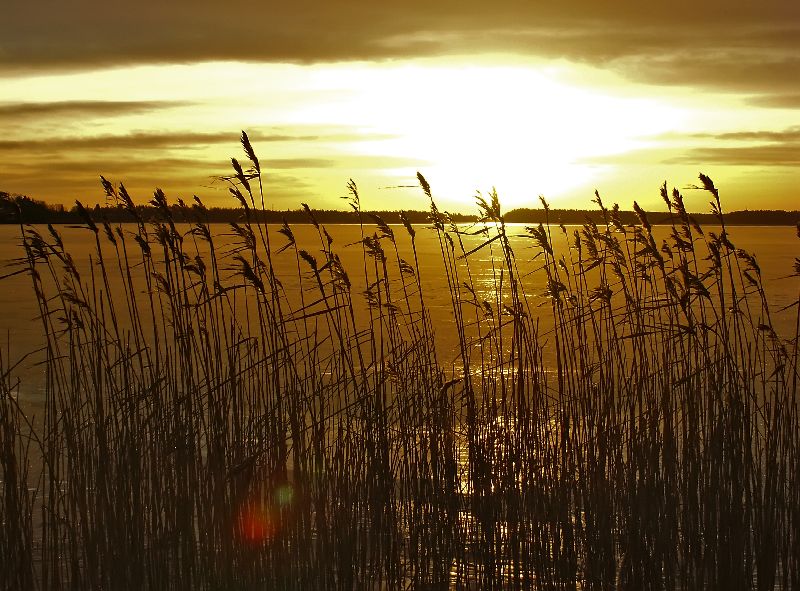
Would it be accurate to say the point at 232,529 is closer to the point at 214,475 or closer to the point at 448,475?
the point at 214,475

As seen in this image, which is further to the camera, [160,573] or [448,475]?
[448,475]

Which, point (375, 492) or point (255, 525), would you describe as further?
point (375, 492)

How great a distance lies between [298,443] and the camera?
555cm

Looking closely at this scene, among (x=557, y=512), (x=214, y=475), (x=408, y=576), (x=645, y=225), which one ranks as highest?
(x=645, y=225)

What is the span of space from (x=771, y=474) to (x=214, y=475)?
135 inches

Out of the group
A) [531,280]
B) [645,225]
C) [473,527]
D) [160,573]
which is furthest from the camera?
[531,280]

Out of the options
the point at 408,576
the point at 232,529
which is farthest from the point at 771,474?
the point at 232,529

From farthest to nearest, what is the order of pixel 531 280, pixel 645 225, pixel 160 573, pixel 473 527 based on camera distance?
pixel 531 280, pixel 645 225, pixel 473 527, pixel 160 573

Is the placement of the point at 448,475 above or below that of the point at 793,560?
above

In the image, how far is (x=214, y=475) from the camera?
544 cm

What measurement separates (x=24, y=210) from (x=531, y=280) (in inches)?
1139

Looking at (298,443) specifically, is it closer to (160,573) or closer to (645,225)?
(160,573)

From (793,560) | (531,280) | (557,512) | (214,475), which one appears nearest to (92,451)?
(214,475)

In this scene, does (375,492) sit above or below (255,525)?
above
